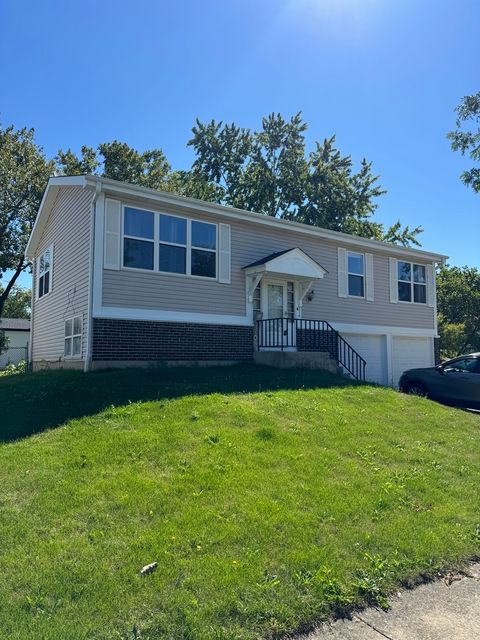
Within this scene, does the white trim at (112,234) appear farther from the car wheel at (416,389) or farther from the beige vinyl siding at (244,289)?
the car wheel at (416,389)

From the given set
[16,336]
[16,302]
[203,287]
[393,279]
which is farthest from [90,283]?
[16,302]

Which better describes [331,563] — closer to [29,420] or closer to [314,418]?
[314,418]

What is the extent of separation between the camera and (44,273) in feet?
57.2

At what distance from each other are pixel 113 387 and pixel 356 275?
10389 millimetres

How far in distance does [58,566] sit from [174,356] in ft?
29.8

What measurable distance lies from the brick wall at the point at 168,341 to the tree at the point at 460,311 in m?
27.0

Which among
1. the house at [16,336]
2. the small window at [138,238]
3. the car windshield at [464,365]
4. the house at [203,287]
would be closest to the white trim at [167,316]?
the house at [203,287]

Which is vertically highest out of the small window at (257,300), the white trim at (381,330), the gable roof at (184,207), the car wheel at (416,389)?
the gable roof at (184,207)

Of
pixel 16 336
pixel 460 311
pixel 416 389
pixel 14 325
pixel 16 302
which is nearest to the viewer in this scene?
pixel 416 389

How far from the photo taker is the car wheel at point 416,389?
43.5 ft

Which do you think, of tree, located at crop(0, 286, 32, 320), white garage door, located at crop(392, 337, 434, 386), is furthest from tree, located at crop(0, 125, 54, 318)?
tree, located at crop(0, 286, 32, 320)

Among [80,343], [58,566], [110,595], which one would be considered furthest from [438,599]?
[80,343]

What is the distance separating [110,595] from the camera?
3.46 metres

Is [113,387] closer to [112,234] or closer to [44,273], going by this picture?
[112,234]
